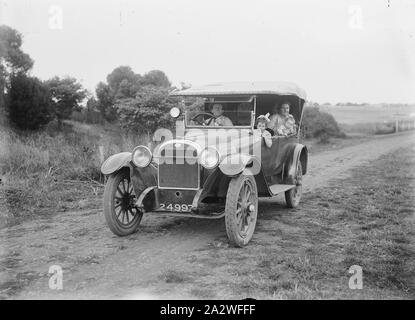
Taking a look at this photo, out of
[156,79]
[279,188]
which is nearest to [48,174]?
[279,188]

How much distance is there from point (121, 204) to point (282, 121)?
123 inches

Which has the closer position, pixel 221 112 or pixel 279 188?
pixel 279 188

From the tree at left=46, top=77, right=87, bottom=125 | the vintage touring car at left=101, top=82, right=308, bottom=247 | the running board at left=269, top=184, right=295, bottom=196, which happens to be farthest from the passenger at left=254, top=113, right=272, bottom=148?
the tree at left=46, top=77, right=87, bottom=125

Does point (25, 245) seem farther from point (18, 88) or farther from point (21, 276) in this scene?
point (18, 88)

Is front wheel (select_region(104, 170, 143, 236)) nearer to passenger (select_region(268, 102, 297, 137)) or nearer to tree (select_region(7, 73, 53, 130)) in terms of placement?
passenger (select_region(268, 102, 297, 137))

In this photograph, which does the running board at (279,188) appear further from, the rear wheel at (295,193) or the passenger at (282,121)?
the passenger at (282,121)

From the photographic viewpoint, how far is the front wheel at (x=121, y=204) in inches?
225

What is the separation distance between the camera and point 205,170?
572cm

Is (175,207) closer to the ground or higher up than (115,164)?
closer to the ground

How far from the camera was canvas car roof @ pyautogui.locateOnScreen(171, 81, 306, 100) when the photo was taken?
22.1ft

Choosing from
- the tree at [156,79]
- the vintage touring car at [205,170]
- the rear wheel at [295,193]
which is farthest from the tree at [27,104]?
the rear wheel at [295,193]

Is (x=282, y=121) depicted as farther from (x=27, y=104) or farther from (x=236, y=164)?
(x=27, y=104)

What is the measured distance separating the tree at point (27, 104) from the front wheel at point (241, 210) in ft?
36.9
